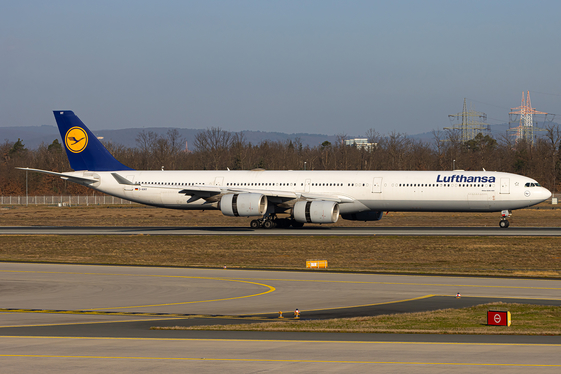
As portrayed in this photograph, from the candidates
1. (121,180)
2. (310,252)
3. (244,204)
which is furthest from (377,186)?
(121,180)

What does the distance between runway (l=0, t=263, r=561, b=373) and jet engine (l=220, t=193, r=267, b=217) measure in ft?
60.1

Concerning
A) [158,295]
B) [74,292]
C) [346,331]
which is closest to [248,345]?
[346,331]

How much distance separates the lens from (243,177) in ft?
167

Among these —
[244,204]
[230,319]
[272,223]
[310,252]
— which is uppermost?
[244,204]

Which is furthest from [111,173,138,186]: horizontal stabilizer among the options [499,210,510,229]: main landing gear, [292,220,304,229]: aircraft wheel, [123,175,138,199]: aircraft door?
[499,210,510,229]: main landing gear

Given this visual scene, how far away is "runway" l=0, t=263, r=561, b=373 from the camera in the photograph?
11.9 m

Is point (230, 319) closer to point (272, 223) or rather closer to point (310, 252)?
point (310, 252)

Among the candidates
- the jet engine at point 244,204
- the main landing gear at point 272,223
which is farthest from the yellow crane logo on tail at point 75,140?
the main landing gear at point 272,223

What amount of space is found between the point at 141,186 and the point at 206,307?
34526 millimetres

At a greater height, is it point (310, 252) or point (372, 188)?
point (372, 188)

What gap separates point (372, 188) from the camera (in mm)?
47594

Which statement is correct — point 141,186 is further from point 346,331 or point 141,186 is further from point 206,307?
point 346,331

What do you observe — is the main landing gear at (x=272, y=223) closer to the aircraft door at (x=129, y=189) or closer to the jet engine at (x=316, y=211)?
the jet engine at (x=316, y=211)

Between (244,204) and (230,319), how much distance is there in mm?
29758
